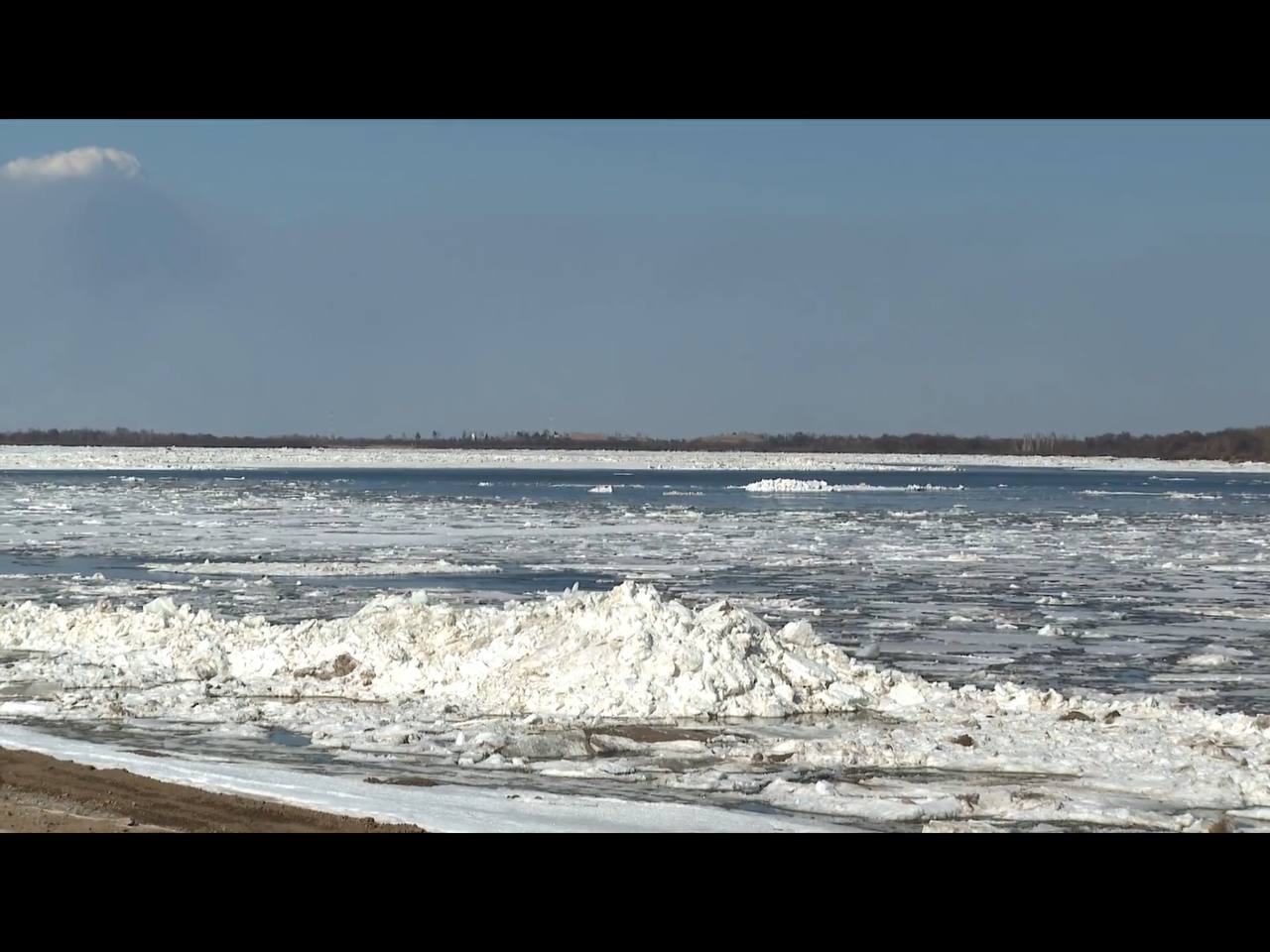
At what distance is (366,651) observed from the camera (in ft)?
38.8

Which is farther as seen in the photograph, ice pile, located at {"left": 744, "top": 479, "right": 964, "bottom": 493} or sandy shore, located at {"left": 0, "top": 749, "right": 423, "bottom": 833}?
ice pile, located at {"left": 744, "top": 479, "right": 964, "bottom": 493}

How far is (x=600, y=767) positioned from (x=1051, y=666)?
17.5 feet

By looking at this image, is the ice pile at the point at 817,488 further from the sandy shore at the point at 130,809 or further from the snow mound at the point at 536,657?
the sandy shore at the point at 130,809

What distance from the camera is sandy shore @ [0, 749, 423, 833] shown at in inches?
246

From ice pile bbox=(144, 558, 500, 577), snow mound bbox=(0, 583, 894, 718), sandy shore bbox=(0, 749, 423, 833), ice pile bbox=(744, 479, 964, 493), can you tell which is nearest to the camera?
sandy shore bbox=(0, 749, 423, 833)

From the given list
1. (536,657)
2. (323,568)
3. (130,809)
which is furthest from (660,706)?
(323,568)

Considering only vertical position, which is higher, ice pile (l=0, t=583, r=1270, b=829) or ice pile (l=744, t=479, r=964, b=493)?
ice pile (l=744, t=479, r=964, b=493)

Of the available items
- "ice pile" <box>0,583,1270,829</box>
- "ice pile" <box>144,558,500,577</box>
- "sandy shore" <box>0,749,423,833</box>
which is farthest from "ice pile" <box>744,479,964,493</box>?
"sandy shore" <box>0,749,423,833</box>

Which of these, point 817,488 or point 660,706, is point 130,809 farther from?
point 817,488

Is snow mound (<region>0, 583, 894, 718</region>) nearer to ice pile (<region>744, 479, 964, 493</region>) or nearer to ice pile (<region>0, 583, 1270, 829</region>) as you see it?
ice pile (<region>0, 583, 1270, 829</region>)

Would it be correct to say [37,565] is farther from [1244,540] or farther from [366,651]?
[1244,540]

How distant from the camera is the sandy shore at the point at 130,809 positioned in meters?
6.25

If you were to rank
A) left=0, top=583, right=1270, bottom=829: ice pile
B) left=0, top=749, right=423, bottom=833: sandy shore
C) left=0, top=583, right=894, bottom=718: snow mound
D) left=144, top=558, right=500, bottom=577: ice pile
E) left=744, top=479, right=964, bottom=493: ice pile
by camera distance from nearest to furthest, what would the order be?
1. left=0, top=749, right=423, bottom=833: sandy shore
2. left=0, top=583, right=1270, bottom=829: ice pile
3. left=0, top=583, right=894, bottom=718: snow mound
4. left=144, top=558, right=500, bottom=577: ice pile
5. left=744, top=479, right=964, bottom=493: ice pile
